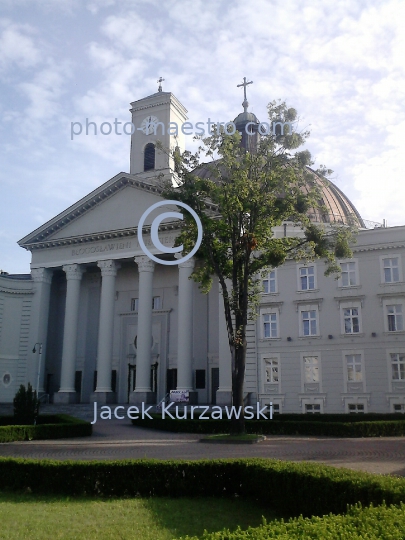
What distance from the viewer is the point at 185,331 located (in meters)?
40.1

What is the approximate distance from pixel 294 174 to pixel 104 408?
74.9 feet

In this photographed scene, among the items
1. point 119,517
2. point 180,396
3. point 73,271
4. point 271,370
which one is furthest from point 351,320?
point 119,517

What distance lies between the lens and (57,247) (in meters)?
47.0

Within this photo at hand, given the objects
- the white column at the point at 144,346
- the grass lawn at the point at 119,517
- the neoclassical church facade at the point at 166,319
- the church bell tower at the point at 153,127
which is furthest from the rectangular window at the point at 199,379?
the grass lawn at the point at 119,517

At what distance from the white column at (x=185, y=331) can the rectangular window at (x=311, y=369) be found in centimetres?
871

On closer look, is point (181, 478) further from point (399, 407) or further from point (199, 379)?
point (199, 379)

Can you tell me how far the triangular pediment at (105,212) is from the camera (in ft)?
144

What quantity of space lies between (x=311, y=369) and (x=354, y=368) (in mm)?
2705

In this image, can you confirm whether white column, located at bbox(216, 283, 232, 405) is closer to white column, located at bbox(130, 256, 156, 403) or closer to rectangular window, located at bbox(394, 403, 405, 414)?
white column, located at bbox(130, 256, 156, 403)

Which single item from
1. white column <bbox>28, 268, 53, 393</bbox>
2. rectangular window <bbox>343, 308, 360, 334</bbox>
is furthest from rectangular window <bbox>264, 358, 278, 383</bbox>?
white column <bbox>28, 268, 53, 393</bbox>

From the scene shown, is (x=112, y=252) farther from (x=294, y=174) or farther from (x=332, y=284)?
(x=294, y=174)

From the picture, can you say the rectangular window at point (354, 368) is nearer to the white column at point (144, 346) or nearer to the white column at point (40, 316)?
the white column at point (144, 346)

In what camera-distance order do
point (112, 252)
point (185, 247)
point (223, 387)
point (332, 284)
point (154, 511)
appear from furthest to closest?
1. point (112, 252)
2. point (223, 387)
3. point (332, 284)
4. point (185, 247)
5. point (154, 511)

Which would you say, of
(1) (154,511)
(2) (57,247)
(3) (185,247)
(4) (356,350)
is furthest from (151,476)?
(2) (57,247)
